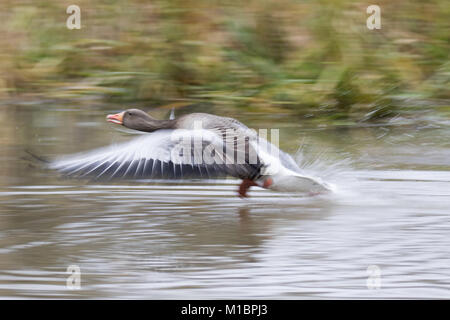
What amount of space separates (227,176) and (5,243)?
1890 mm

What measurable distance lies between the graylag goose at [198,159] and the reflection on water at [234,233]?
0.46 feet

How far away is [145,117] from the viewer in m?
6.46

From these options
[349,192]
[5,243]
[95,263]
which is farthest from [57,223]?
[349,192]

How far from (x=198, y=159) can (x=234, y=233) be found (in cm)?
79

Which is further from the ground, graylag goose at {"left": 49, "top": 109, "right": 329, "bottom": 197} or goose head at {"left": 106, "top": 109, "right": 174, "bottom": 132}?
goose head at {"left": 106, "top": 109, "right": 174, "bottom": 132}

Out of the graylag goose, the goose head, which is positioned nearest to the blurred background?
the graylag goose

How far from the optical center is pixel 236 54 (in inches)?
376

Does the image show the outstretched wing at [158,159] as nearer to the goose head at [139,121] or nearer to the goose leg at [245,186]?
the goose leg at [245,186]

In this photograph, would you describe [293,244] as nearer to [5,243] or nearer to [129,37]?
[5,243]

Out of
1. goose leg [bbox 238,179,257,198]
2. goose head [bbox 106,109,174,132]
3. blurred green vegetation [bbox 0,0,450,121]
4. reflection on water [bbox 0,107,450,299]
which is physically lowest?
reflection on water [bbox 0,107,450,299]

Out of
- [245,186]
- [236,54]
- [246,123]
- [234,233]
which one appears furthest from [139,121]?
[236,54]

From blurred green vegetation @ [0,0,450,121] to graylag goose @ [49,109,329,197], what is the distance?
9.98 feet

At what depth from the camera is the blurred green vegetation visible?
29.8ft

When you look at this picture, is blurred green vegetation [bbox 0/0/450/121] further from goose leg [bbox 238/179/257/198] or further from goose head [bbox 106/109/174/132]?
goose leg [bbox 238/179/257/198]
